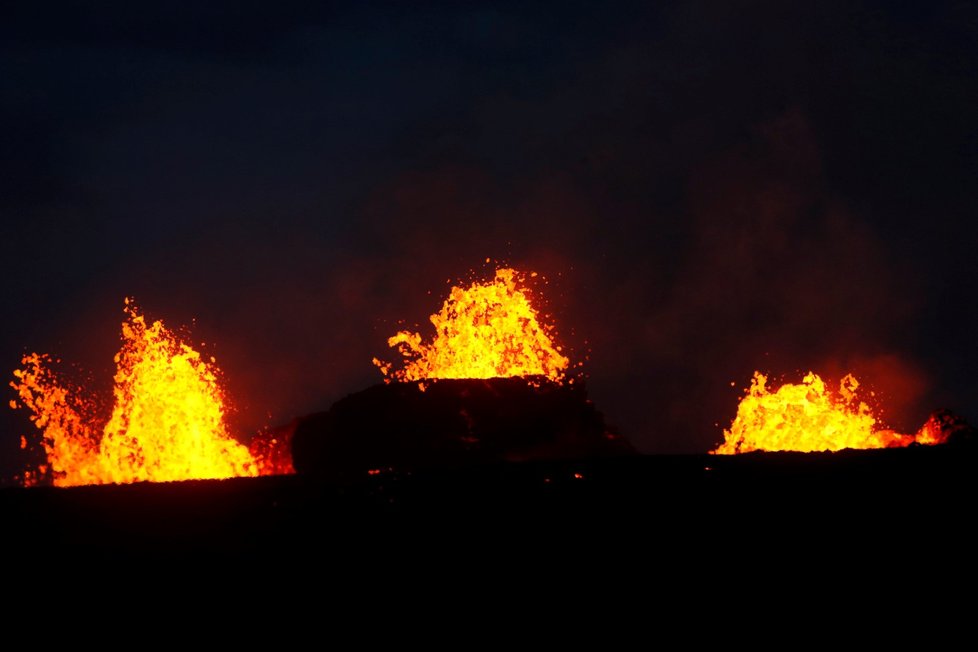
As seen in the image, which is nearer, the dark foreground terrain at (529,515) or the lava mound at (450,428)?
the dark foreground terrain at (529,515)

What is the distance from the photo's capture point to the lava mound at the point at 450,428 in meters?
25.3

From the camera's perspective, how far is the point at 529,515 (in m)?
17.8

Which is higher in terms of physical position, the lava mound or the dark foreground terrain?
the lava mound

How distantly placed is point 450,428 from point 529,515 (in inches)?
314

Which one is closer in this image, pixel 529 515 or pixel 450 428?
pixel 529 515

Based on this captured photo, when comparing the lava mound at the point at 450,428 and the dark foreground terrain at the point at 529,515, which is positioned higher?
the lava mound at the point at 450,428

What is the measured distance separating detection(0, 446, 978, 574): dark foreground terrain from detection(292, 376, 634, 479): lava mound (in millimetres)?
5982

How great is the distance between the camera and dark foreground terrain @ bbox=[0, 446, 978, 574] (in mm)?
16969

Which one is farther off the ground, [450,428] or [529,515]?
[450,428]

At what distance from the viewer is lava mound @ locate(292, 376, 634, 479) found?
25.3 metres

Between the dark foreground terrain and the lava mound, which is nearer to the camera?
the dark foreground terrain

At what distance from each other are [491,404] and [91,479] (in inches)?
388

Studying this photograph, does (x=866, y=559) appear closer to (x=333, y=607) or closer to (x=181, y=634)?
(x=333, y=607)

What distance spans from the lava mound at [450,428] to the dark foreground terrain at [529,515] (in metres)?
5.98
